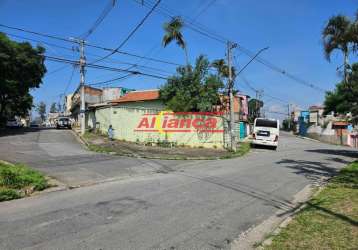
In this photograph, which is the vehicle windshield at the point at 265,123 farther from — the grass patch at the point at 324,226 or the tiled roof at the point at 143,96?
the grass patch at the point at 324,226

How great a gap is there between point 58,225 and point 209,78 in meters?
25.2

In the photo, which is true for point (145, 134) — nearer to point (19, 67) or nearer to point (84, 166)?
point (84, 166)

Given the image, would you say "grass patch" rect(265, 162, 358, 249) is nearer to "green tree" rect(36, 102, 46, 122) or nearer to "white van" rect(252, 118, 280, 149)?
"white van" rect(252, 118, 280, 149)

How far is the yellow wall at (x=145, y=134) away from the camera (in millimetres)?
26750

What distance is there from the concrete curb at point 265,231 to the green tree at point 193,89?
1999cm

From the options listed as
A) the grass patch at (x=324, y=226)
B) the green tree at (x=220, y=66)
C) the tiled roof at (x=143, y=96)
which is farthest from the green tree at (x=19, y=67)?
the grass patch at (x=324, y=226)

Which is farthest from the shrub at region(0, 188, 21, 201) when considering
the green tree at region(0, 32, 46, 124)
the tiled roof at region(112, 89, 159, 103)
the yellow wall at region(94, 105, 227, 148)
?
the tiled roof at region(112, 89, 159, 103)

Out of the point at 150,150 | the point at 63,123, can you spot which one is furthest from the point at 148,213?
the point at 63,123

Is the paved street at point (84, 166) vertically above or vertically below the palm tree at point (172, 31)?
below

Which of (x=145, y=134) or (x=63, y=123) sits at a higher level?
(x=63, y=123)

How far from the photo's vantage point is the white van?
30750 mm

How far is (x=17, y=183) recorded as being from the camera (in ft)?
33.2

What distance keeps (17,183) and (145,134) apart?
1680 cm

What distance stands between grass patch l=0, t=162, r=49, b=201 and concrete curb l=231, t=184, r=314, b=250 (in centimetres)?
634
